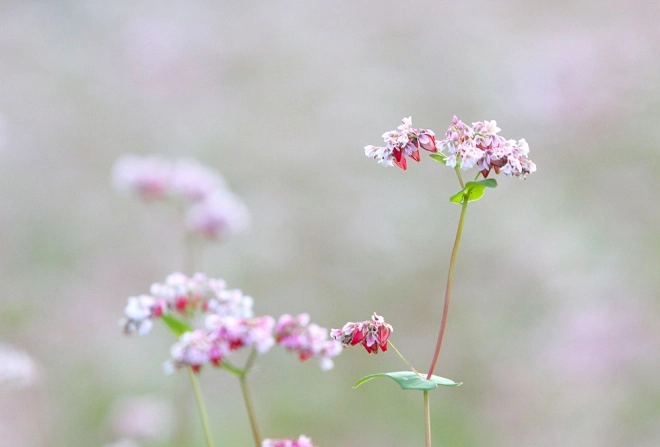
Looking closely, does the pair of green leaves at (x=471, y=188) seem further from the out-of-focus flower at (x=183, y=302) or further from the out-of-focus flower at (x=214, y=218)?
the out-of-focus flower at (x=214, y=218)

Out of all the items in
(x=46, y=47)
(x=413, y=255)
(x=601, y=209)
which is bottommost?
(x=601, y=209)

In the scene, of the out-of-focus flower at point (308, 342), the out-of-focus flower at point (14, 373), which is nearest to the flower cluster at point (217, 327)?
the out-of-focus flower at point (308, 342)

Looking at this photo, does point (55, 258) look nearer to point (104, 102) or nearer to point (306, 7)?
point (104, 102)

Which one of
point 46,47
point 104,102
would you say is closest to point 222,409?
point 104,102

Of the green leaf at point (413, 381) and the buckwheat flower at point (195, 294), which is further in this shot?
the buckwheat flower at point (195, 294)

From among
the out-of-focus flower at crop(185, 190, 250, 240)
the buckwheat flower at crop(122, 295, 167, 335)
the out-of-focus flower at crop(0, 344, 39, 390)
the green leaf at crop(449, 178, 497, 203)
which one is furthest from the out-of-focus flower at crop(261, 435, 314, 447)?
the out-of-focus flower at crop(185, 190, 250, 240)

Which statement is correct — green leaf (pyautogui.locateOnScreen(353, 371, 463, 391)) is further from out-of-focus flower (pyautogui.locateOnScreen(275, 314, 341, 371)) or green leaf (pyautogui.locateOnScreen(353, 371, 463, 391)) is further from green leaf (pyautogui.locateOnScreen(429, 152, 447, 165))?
green leaf (pyautogui.locateOnScreen(429, 152, 447, 165))
